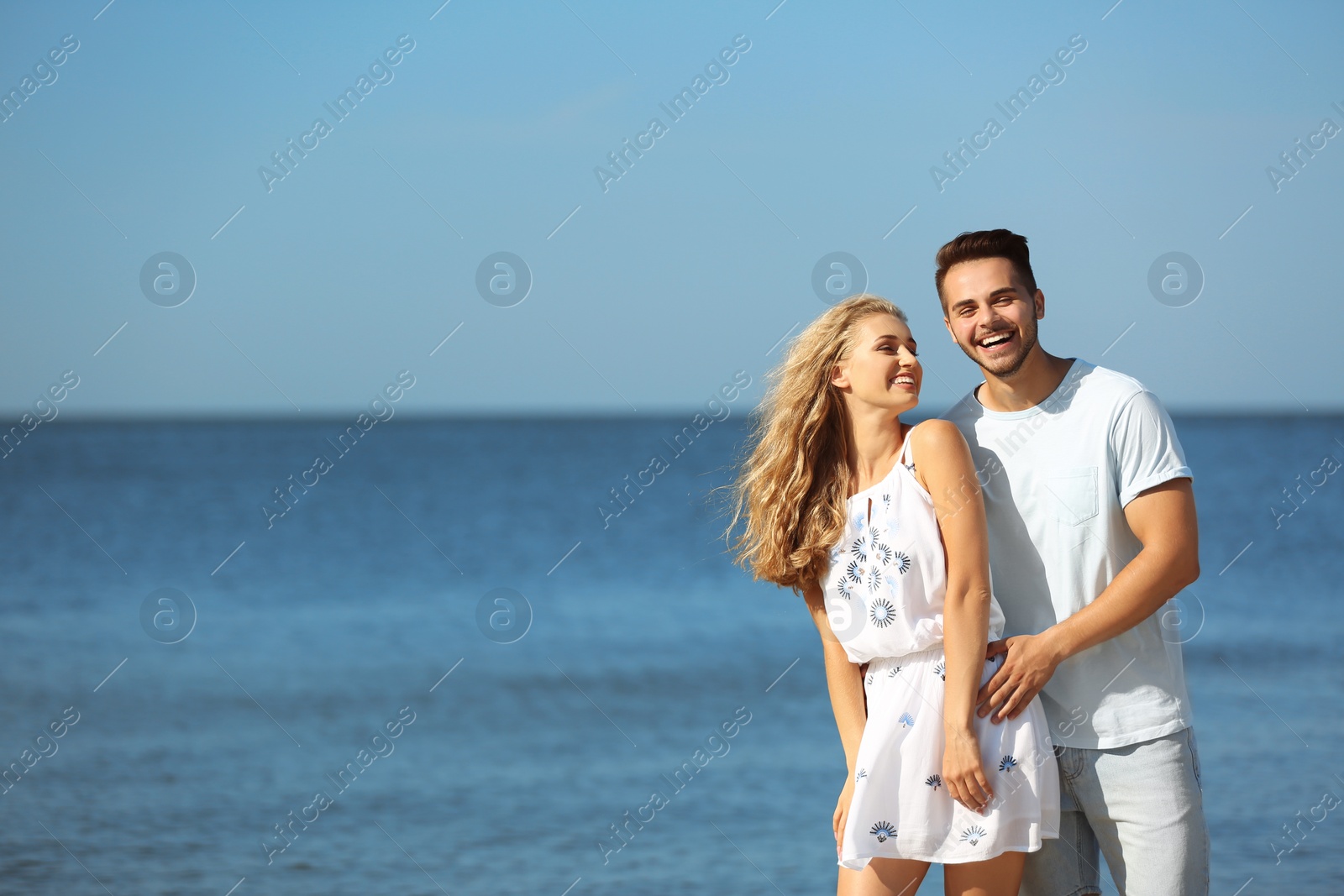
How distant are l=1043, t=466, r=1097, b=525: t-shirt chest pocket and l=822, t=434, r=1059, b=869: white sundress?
0.27 m

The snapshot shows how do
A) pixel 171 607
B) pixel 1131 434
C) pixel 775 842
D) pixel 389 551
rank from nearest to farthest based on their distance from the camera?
pixel 1131 434 → pixel 775 842 → pixel 171 607 → pixel 389 551

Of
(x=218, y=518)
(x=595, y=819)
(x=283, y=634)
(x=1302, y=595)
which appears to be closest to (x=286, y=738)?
(x=595, y=819)

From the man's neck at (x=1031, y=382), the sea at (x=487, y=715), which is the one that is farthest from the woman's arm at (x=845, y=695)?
the sea at (x=487, y=715)

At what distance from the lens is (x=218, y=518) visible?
967 inches

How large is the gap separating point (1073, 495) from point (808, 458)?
60 centimetres

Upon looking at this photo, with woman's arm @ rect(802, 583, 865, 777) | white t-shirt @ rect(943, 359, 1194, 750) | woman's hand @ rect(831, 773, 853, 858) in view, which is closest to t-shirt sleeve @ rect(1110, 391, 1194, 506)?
white t-shirt @ rect(943, 359, 1194, 750)

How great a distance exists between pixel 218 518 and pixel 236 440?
29.2m

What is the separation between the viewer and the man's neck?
2685 mm

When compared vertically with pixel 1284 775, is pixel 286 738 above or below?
above

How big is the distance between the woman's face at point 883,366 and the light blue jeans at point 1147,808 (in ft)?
2.89

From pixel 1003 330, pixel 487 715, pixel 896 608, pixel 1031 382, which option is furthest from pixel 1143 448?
pixel 487 715

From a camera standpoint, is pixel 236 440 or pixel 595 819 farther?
pixel 236 440

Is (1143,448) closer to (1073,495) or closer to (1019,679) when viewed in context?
(1073,495)

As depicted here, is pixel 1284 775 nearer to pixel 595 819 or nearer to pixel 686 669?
pixel 595 819
